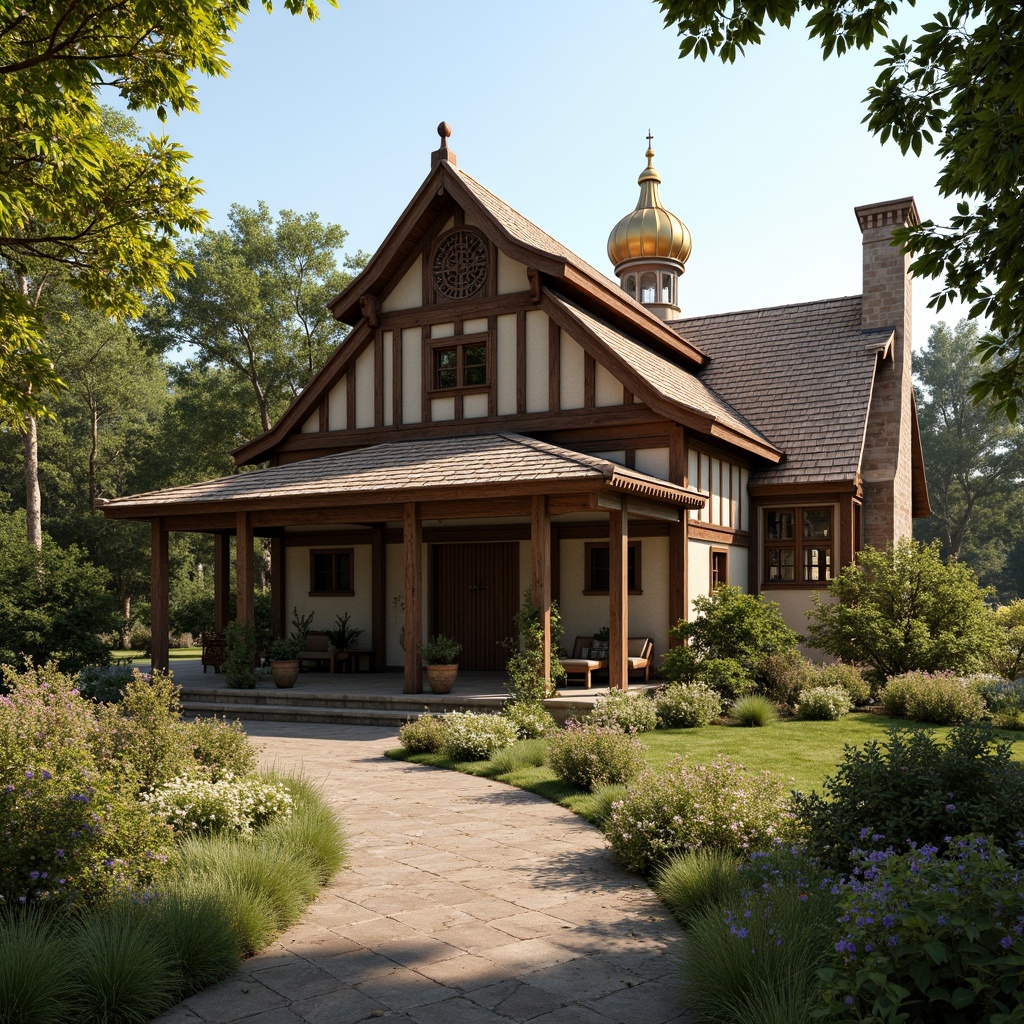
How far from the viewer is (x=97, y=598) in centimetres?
1828

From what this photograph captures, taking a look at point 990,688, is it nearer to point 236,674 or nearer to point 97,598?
point 236,674

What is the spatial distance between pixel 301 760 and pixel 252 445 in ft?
36.8

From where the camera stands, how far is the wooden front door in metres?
19.2

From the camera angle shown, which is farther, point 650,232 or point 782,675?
point 650,232

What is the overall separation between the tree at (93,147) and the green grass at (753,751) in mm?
6854

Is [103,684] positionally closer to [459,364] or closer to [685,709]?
[459,364]

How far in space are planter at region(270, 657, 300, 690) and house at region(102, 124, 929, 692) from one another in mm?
1135

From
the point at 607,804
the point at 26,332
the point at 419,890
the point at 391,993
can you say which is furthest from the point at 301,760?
the point at 391,993

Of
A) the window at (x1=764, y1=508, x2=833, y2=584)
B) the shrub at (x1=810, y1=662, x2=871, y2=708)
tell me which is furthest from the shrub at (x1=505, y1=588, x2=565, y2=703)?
the window at (x1=764, y1=508, x2=833, y2=584)

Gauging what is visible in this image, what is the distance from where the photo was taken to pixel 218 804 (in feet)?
23.0

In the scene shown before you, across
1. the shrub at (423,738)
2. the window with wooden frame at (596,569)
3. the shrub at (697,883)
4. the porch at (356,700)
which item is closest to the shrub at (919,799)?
the shrub at (697,883)

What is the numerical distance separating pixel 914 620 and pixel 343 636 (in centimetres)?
1112

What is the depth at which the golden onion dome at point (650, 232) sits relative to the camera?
29.9m

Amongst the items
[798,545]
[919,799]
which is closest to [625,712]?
[919,799]
